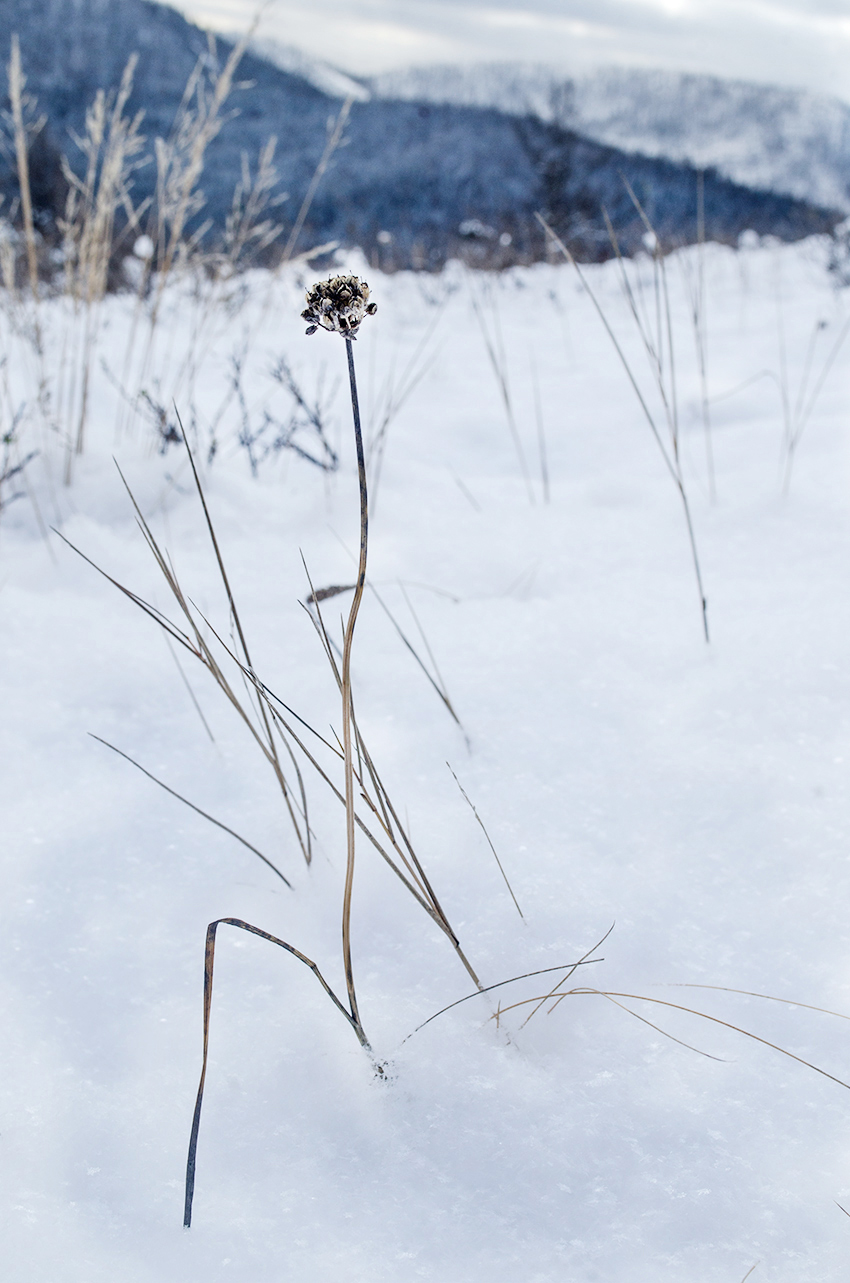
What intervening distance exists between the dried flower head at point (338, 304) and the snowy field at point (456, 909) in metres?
0.45

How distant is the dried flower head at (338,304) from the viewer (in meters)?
0.41

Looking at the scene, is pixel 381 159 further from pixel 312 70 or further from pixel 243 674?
pixel 243 674

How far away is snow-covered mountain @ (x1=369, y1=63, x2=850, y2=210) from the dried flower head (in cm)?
1594

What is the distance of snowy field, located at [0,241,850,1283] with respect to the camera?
17.6 inches

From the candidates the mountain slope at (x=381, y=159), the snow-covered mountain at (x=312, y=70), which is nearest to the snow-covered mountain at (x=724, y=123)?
the mountain slope at (x=381, y=159)

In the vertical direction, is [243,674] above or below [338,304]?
below

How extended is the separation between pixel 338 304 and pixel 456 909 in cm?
47

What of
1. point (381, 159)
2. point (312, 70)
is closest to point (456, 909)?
point (381, 159)

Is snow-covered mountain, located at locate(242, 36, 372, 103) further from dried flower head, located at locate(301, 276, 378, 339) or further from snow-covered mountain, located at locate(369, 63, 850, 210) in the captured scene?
dried flower head, located at locate(301, 276, 378, 339)

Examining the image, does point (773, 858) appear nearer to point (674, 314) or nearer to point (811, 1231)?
point (811, 1231)

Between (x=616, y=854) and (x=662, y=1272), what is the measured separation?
305 mm

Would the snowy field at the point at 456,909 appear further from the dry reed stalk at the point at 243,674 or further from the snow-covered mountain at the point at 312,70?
the snow-covered mountain at the point at 312,70

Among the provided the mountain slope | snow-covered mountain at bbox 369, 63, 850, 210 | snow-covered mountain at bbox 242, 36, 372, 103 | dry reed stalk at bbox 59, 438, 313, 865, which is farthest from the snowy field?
snow-covered mountain at bbox 242, 36, 372, 103

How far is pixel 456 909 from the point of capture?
64cm
